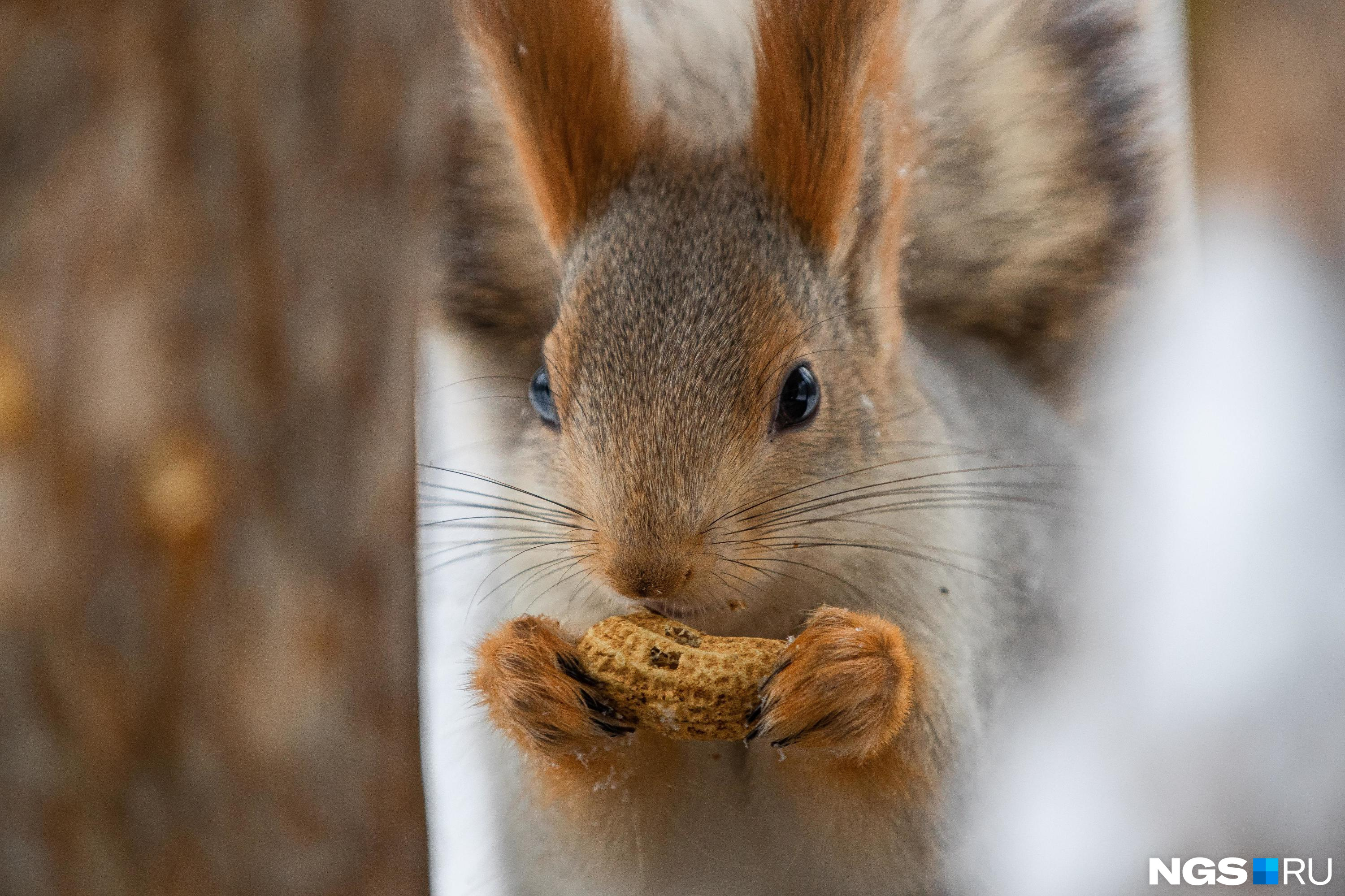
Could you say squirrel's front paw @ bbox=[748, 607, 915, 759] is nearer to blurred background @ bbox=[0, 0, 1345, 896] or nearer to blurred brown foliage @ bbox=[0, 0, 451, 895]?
blurred background @ bbox=[0, 0, 1345, 896]

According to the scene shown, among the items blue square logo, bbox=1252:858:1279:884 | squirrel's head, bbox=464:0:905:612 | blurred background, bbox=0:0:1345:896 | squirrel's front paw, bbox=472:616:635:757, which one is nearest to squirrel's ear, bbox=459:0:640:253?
squirrel's head, bbox=464:0:905:612

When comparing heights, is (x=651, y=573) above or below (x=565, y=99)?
below

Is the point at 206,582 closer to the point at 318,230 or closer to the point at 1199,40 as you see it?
the point at 318,230

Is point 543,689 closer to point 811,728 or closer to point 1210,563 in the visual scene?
point 811,728

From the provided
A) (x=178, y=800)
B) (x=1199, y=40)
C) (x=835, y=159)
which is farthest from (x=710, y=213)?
(x=178, y=800)

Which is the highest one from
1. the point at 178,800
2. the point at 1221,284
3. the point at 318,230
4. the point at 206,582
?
the point at 318,230

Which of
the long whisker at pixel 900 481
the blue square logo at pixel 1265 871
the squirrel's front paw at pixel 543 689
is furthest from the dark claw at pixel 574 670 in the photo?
the blue square logo at pixel 1265 871

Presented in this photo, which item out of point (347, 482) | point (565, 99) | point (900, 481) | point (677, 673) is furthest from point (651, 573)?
point (347, 482)
